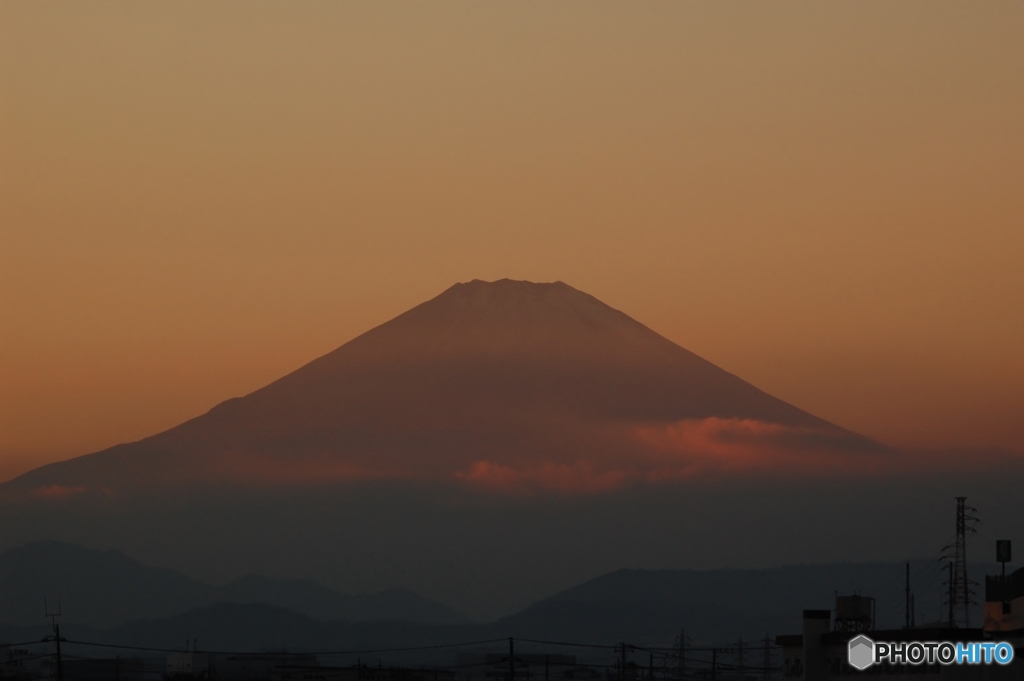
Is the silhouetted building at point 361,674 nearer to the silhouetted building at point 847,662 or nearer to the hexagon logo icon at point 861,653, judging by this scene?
the silhouetted building at point 847,662

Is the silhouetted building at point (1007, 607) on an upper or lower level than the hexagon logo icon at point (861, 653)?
upper

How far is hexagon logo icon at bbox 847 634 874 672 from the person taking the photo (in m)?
50.8

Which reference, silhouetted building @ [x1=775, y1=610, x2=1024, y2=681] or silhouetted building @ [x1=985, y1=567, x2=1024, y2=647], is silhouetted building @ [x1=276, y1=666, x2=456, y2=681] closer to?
silhouetted building @ [x1=985, y1=567, x2=1024, y2=647]

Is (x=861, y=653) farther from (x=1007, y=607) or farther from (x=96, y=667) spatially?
(x=96, y=667)

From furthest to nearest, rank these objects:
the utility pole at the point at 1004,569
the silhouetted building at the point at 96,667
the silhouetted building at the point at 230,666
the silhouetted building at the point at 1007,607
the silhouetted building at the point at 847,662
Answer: the silhouetted building at the point at 96,667, the silhouetted building at the point at 230,666, the utility pole at the point at 1004,569, the silhouetted building at the point at 1007,607, the silhouetted building at the point at 847,662

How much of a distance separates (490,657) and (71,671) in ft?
142

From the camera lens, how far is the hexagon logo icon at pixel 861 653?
50750 millimetres

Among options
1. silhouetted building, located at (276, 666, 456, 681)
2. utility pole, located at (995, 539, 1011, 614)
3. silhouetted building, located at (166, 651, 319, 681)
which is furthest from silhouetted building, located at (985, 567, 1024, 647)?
silhouetted building, located at (166, 651, 319, 681)

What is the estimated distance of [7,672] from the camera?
169375 millimetres

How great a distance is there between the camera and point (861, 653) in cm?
5106

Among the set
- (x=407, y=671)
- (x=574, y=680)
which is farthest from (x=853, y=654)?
(x=574, y=680)

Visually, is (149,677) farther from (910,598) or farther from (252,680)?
(910,598)

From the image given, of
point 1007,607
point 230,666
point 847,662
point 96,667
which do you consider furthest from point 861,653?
point 230,666

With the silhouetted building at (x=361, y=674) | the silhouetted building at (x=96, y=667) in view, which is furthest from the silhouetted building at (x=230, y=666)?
the silhouetted building at (x=361, y=674)
